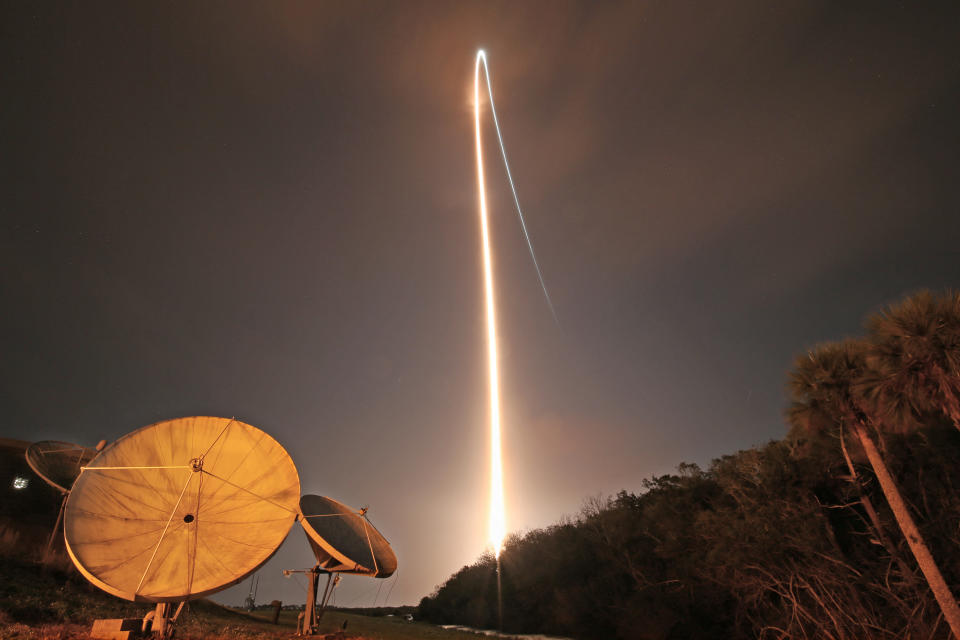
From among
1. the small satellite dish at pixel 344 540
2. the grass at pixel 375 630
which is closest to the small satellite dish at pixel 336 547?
the small satellite dish at pixel 344 540

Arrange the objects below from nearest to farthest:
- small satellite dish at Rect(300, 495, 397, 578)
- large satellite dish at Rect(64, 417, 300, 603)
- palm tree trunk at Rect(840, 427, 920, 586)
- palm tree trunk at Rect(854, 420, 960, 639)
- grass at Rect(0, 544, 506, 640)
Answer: large satellite dish at Rect(64, 417, 300, 603) < grass at Rect(0, 544, 506, 640) < palm tree trunk at Rect(854, 420, 960, 639) < small satellite dish at Rect(300, 495, 397, 578) < palm tree trunk at Rect(840, 427, 920, 586)

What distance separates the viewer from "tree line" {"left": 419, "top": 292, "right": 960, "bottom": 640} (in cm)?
1330

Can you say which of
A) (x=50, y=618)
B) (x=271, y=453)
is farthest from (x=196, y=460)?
(x=50, y=618)

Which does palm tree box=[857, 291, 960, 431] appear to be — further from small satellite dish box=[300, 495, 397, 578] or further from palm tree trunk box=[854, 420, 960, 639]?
small satellite dish box=[300, 495, 397, 578]

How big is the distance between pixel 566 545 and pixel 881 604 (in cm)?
2699

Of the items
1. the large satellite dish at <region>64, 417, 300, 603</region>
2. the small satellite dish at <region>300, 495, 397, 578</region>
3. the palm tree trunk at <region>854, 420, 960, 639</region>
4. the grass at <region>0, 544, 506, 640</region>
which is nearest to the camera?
the large satellite dish at <region>64, 417, 300, 603</region>

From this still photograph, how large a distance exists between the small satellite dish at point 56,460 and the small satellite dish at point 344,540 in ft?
42.6

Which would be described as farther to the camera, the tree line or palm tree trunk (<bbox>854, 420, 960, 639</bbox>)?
the tree line

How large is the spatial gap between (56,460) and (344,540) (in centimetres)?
1754

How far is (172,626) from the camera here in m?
11.0

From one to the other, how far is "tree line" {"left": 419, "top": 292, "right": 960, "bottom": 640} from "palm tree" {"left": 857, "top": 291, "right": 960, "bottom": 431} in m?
0.03

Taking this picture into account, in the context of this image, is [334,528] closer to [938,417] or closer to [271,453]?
[271,453]

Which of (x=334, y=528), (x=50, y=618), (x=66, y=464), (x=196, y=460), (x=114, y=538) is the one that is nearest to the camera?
(x=114, y=538)

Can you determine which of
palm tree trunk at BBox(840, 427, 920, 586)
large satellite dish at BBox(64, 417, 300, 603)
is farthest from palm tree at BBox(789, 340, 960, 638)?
large satellite dish at BBox(64, 417, 300, 603)
